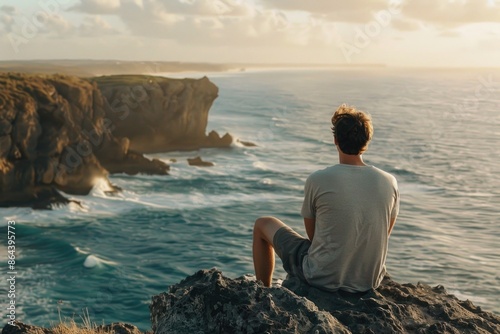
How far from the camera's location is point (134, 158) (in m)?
55.2

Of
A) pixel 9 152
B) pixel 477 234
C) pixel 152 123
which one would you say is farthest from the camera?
pixel 152 123

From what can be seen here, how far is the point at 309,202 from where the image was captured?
671 cm

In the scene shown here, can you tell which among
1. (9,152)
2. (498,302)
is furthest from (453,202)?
(9,152)

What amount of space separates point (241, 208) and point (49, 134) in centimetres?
1531

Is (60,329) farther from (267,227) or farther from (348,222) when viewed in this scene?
(348,222)

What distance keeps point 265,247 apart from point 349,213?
1291mm

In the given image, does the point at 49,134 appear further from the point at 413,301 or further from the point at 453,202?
the point at 413,301

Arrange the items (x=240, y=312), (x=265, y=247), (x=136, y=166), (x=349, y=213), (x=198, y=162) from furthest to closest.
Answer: (x=198, y=162)
(x=136, y=166)
(x=265, y=247)
(x=349, y=213)
(x=240, y=312)

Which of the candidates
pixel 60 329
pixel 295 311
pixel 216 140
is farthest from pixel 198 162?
pixel 295 311

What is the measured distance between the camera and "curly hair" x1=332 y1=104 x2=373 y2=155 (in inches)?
257

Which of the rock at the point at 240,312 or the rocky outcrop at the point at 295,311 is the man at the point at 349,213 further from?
the rock at the point at 240,312

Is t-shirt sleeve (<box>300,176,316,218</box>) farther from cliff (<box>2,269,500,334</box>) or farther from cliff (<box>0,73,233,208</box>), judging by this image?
cliff (<box>0,73,233,208</box>)

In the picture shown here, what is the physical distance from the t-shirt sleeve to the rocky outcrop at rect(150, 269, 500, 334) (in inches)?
29.6

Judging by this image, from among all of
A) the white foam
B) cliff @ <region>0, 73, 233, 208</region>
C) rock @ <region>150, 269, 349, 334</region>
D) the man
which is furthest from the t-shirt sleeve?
cliff @ <region>0, 73, 233, 208</region>
